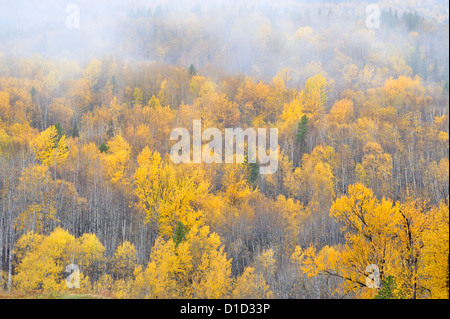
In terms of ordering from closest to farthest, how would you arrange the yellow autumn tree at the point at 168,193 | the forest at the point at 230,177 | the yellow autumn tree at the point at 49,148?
the forest at the point at 230,177
the yellow autumn tree at the point at 168,193
the yellow autumn tree at the point at 49,148

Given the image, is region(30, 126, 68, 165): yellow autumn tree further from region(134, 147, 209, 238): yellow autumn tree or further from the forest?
region(134, 147, 209, 238): yellow autumn tree

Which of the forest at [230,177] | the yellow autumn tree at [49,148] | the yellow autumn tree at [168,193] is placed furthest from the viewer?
the yellow autumn tree at [49,148]

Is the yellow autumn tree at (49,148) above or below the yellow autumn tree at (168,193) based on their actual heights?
above

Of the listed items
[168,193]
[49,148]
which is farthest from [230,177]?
[49,148]

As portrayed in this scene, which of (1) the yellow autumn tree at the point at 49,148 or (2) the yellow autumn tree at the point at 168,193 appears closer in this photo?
(2) the yellow autumn tree at the point at 168,193

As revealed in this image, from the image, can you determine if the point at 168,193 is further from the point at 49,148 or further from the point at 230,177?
the point at 49,148

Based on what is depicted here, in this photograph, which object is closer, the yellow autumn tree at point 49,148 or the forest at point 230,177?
the forest at point 230,177

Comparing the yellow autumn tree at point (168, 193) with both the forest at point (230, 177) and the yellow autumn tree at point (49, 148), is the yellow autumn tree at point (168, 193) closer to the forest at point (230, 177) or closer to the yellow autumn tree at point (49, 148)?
the forest at point (230, 177)

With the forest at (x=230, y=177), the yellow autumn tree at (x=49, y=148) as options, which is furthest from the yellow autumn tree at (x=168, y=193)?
the yellow autumn tree at (x=49, y=148)

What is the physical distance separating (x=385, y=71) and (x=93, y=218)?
72.4 m

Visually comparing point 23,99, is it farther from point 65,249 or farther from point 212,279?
point 212,279

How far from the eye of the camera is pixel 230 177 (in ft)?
133

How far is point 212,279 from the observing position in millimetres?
24750

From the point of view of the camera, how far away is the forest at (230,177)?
21.2 meters
